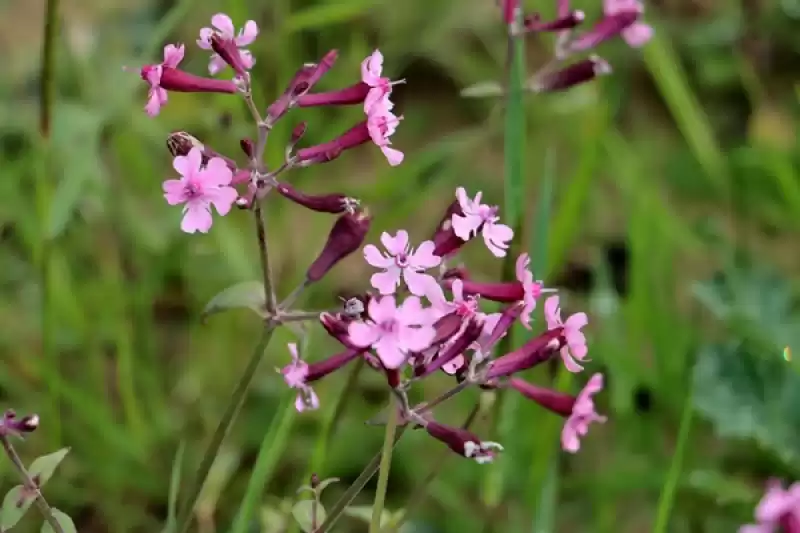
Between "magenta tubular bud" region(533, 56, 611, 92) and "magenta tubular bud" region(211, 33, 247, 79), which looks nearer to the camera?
"magenta tubular bud" region(211, 33, 247, 79)

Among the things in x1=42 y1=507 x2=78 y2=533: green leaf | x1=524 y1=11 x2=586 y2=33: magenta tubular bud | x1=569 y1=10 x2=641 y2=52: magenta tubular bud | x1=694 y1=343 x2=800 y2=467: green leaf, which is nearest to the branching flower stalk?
x1=42 y1=507 x2=78 y2=533: green leaf

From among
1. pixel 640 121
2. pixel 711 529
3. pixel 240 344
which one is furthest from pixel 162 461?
pixel 640 121

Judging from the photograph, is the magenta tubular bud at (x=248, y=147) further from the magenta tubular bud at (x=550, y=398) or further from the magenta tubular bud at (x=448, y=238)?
the magenta tubular bud at (x=550, y=398)

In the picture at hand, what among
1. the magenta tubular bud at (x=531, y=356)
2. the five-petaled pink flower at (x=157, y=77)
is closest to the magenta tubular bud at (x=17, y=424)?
the five-petaled pink flower at (x=157, y=77)

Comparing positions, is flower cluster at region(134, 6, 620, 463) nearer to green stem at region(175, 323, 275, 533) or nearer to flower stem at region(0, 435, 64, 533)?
green stem at region(175, 323, 275, 533)

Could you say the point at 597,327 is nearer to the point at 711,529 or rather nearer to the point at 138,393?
the point at 711,529

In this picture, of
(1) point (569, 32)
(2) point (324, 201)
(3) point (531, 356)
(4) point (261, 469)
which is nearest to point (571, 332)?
(3) point (531, 356)
